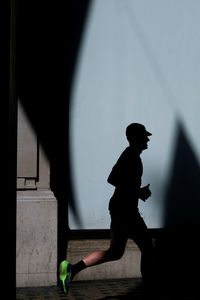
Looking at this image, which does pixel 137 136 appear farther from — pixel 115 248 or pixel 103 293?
pixel 103 293

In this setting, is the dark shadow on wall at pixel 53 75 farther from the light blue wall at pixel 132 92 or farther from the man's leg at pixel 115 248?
the man's leg at pixel 115 248

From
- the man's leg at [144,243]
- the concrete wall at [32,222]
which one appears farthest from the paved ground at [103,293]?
the man's leg at [144,243]

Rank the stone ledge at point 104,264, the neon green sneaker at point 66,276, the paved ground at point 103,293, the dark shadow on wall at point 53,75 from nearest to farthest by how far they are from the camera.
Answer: the neon green sneaker at point 66,276, the paved ground at point 103,293, the dark shadow on wall at point 53,75, the stone ledge at point 104,264

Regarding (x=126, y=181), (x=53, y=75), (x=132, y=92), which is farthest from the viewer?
(x=132, y=92)

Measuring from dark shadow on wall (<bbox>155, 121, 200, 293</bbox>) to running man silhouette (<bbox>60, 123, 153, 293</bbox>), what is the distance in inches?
70.0

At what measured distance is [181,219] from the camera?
261 inches

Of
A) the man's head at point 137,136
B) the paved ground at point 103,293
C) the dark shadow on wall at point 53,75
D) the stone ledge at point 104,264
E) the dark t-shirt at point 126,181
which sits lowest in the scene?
the paved ground at point 103,293

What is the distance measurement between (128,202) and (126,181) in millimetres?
194

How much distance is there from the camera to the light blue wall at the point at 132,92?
633 centimetres

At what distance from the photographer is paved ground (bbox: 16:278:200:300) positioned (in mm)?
5203

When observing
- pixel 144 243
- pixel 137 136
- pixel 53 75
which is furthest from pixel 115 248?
pixel 53 75

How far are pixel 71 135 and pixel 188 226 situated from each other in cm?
192

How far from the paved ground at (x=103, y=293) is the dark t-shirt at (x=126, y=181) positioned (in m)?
1.05

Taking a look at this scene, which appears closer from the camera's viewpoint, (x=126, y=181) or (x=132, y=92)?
(x=126, y=181)
